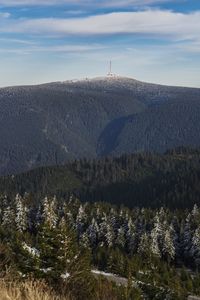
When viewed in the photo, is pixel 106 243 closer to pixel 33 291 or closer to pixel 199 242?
pixel 199 242

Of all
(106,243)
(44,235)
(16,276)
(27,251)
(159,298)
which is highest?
(16,276)

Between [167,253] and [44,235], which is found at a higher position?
[44,235]

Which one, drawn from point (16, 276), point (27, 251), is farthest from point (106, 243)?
point (16, 276)

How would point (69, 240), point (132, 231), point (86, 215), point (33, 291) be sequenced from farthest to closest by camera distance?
point (86, 215), point (132, 231), point (69, 240), point (33, 291)

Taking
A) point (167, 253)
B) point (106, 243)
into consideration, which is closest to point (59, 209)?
point (106, 243)

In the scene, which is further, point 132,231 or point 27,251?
point 132,231

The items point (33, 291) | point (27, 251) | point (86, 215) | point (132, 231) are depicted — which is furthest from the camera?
point (86, 215)

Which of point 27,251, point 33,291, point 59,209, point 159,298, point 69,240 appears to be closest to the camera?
point 33,291

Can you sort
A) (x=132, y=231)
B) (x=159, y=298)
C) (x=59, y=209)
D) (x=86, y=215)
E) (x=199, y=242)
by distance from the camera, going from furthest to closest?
1. (x=59, y=209)
2. (x=86, y=215)
3. (x=132, y=231)
4. (x=199, y=242)
5. (x=159, y=298)

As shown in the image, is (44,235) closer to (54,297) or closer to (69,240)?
(69,240)
